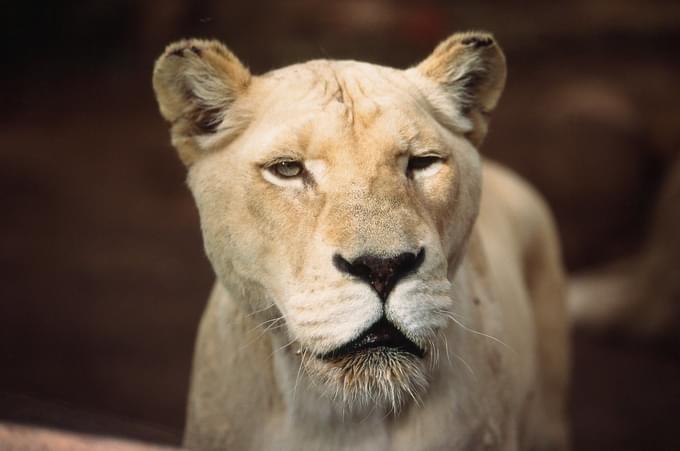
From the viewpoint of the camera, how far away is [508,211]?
12.8ft

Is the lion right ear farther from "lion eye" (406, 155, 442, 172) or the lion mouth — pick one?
the lion mouth

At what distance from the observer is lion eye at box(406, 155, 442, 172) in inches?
93.7

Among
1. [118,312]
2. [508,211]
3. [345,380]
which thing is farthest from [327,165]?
[118,312]

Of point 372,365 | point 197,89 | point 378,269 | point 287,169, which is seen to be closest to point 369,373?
point 372,365

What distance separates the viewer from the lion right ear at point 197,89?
2.47 meters

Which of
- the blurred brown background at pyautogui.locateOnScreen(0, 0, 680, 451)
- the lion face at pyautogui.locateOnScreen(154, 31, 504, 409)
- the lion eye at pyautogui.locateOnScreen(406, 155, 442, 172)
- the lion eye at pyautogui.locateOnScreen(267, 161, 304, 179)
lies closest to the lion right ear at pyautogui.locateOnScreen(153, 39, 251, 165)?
the lion face at pyautogui.locateOnScreen(154, 31, 504, 409)

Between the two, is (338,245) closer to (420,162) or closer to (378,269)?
(378,269)

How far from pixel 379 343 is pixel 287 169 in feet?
1.79

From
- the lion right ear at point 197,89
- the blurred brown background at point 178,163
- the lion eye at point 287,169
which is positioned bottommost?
the blurred brown background at point 178,163

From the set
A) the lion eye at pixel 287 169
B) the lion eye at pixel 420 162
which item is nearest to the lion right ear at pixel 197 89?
the lion eye at pixel 287 169

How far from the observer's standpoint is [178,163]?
7.88 m

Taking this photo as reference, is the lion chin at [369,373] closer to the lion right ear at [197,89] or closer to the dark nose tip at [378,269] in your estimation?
the dark nose tip at [378,269]

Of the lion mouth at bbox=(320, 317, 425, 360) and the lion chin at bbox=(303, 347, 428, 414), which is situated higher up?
the lion mouth at bbox=(320, 317, 425, 360)

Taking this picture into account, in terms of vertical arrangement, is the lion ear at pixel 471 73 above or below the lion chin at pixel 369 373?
above
